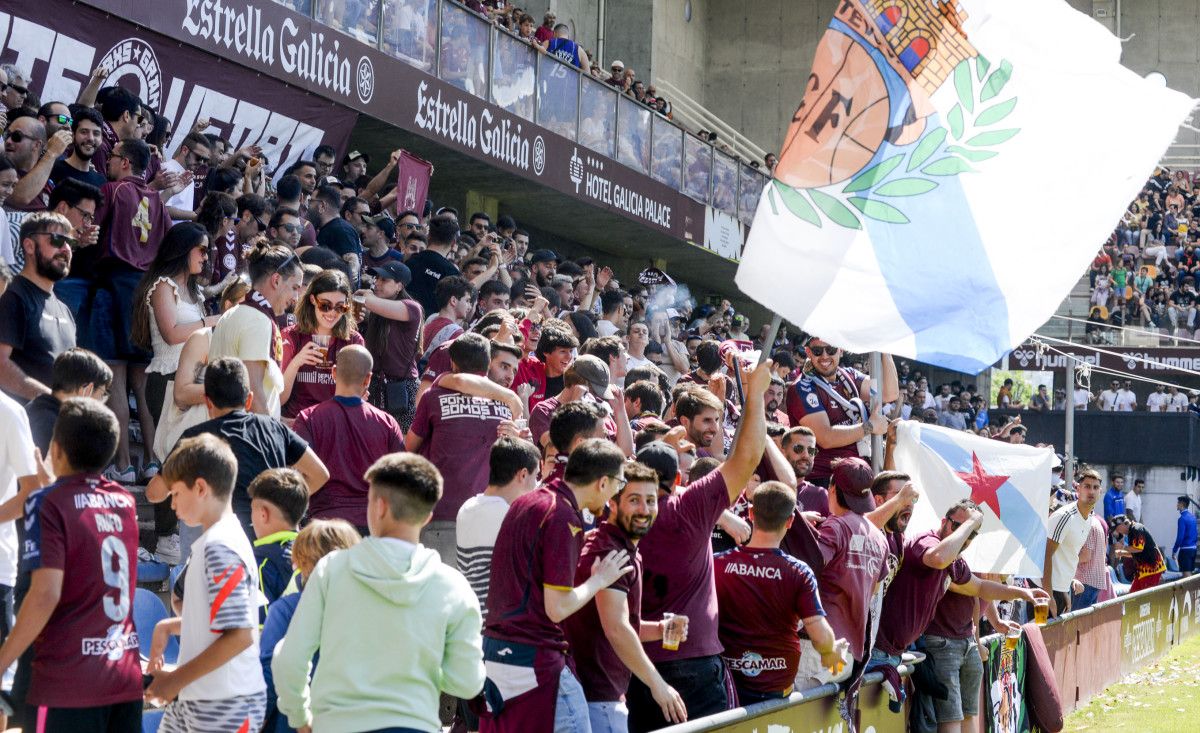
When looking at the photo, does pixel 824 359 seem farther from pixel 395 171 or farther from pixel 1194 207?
pixel 1194 207

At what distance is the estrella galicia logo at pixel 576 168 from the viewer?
19.1 metres

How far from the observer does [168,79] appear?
12250mm

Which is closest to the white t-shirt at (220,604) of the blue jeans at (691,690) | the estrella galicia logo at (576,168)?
the blue jeans at (691,690)

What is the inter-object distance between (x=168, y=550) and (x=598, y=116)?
13.3 meters

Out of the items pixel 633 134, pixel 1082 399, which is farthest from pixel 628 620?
pixel 1082 399

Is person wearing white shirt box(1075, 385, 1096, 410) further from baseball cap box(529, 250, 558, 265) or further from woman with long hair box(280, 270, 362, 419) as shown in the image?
woman with long hair box(280, 270, 362, 419)

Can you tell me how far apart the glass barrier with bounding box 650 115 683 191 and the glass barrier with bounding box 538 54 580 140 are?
9.36ft

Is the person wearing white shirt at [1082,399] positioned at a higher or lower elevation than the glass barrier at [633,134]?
lower

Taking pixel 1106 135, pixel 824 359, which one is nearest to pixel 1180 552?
pixel 824 359

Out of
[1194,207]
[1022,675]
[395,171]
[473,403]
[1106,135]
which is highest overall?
[1194,207]

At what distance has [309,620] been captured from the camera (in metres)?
4.00

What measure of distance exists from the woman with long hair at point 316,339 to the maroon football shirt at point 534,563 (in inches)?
90.4

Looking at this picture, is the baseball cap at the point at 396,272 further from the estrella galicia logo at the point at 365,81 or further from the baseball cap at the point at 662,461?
the estrella galicia logo at the point at 365,81

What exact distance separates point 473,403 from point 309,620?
3.01m
